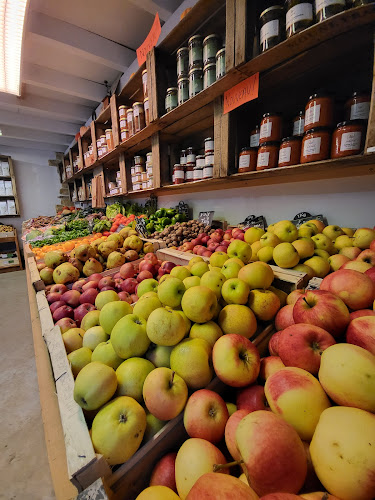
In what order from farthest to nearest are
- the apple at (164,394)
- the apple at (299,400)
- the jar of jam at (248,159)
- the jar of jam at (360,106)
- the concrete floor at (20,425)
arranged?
the jar of jam at (248,159) → the concrete floor at (20,425) → the jar of jam at (360,106) → the apple at (164,394) → the apple at (299,400)

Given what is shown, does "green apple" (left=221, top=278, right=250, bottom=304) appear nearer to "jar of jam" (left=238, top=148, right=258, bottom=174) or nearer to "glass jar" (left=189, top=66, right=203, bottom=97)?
"jar of jam" (left=238, top=148, right=258, bottom=174)

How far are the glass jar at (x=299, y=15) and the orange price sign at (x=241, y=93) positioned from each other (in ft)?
1.00

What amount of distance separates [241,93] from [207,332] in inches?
64.4

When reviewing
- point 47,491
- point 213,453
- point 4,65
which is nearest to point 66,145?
point 4,65

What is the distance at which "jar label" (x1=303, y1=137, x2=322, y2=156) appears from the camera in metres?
1.23

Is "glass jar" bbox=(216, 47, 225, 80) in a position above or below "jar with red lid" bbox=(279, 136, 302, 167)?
above

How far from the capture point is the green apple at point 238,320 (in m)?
0.90

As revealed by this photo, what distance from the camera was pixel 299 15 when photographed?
1102 millimetres

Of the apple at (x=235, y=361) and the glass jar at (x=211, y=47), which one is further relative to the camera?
the glass jar at (x=211, y=47)

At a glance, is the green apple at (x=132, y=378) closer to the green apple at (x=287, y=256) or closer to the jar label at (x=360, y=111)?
the green apple at (x=287, y=256)

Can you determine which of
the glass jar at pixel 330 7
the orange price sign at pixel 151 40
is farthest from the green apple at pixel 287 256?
the orange price sign at pixel 151 40

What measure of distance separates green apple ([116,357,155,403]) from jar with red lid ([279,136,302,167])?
144cm

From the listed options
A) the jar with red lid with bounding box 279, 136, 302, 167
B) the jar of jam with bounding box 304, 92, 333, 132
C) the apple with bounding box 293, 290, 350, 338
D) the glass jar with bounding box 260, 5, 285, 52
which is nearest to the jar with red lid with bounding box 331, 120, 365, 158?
the jar of jam with bounding box 304, 92, 333, 132

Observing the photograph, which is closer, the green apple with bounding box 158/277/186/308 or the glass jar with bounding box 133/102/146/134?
the green apple with bounding box 158/277/186/308
